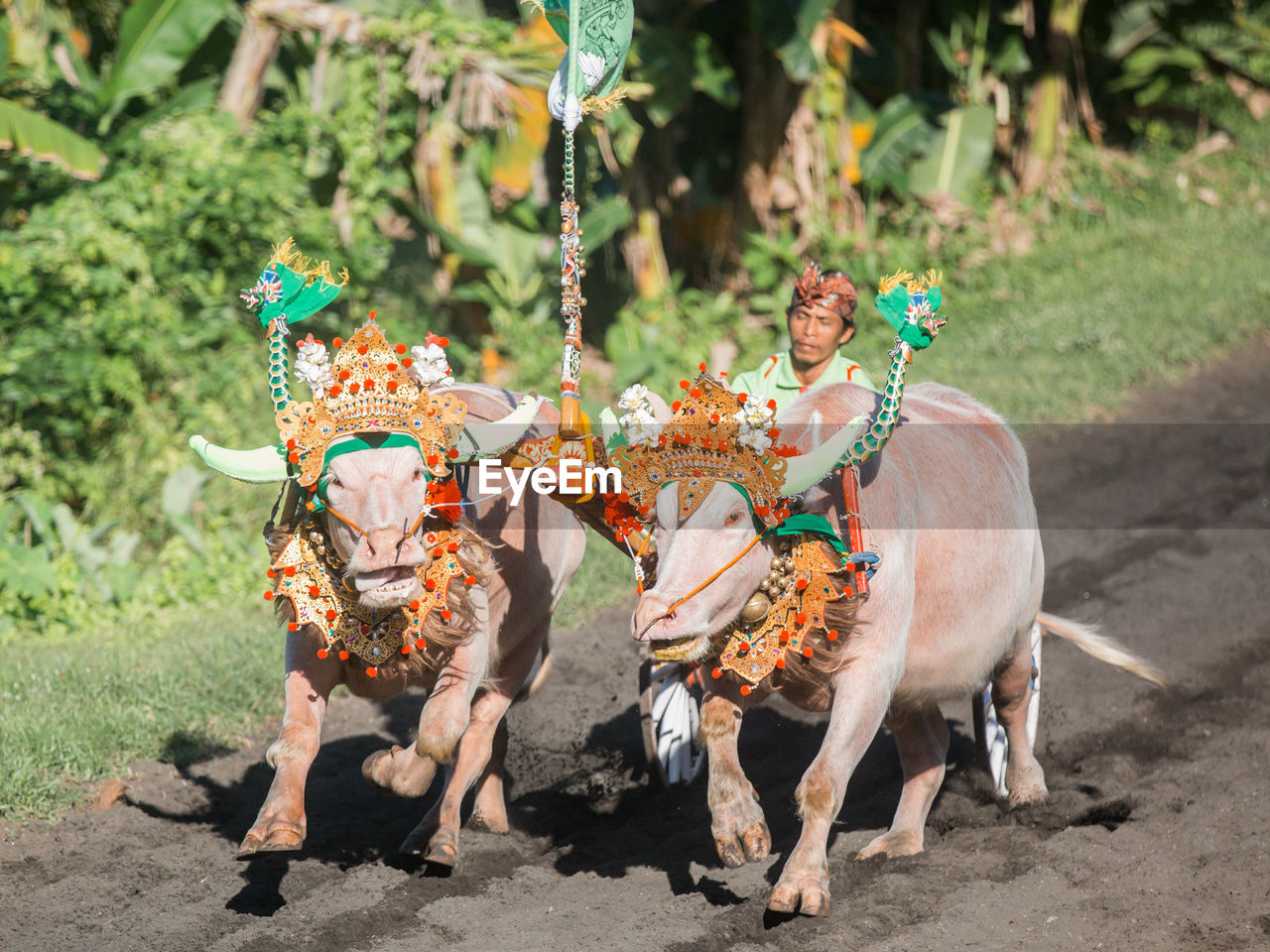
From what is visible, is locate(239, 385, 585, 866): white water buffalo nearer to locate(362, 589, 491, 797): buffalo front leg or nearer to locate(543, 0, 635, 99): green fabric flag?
locate(362, 589, 491, 797): buffalo front leg

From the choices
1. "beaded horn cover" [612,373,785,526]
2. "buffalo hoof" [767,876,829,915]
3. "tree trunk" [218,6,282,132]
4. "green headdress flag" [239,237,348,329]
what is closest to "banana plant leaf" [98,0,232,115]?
"tree trunk" [218,6,282,132]

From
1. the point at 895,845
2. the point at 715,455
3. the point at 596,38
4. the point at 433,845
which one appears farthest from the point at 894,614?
the point at 596,38

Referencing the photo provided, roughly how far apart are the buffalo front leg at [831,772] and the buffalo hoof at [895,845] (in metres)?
0.76

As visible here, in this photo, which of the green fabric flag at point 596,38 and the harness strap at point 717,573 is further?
the green fabric flag at point 596,38

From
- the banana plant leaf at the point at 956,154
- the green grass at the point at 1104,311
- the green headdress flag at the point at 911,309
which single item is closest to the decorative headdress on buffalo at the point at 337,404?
the green headdress flag at the point at 911,309

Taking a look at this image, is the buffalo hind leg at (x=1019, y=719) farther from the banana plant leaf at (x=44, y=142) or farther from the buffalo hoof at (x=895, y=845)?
the banana plant leaf at (x=44, y=142)

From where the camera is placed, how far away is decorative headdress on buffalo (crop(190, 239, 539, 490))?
406 cm

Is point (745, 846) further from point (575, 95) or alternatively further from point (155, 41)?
point (155, 41)

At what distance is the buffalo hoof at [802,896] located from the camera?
3.94 m

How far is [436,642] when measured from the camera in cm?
439

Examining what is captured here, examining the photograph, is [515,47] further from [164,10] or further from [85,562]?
[85,562]

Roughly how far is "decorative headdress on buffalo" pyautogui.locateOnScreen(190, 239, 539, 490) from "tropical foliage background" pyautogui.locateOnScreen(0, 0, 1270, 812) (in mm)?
3003

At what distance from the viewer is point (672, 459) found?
13.2 feet

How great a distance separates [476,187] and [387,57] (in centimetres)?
146
